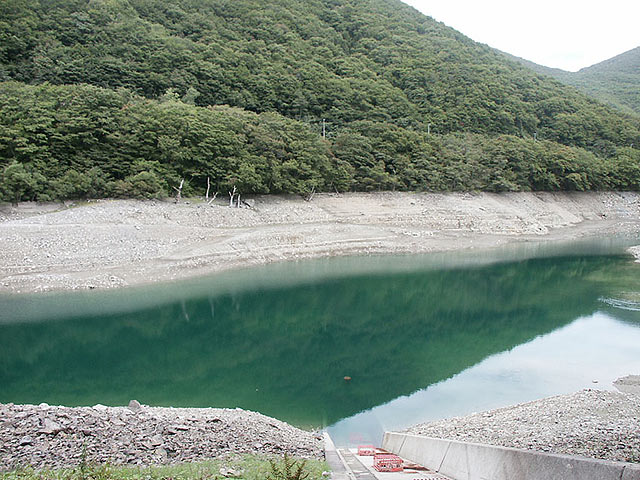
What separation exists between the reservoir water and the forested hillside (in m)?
14.6

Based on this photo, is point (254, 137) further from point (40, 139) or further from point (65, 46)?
point (65, 46)

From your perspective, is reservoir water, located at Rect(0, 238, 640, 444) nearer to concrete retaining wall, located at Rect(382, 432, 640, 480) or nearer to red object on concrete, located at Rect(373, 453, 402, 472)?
red object on concrete, located at Rect(373, 453, 402, 472)

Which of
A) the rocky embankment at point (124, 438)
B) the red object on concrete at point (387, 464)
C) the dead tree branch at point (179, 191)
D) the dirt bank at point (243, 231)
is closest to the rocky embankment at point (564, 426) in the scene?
the red object on concrete at point (387, 464)

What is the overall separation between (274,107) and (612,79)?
449ft

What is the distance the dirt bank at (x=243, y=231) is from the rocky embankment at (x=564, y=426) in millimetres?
18760

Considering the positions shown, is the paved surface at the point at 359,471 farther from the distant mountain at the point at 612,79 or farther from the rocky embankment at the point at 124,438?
the distant mountain at the point at 612,79

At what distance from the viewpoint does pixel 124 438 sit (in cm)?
756

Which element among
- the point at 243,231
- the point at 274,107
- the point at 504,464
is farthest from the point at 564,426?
the point at 274,107

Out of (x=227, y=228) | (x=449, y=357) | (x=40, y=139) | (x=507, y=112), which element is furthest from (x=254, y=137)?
(x=507, y=112)

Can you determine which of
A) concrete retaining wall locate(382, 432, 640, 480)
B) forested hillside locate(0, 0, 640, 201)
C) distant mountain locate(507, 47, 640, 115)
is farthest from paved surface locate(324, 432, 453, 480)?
distant mountain locate(507, 47, 640, 115)

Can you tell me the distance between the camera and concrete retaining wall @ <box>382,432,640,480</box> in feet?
14.2

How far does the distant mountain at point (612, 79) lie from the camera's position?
123 metres

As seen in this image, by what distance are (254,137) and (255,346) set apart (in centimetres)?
2681

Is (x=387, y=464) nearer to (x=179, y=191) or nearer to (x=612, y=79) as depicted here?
(x=179, y=191)
